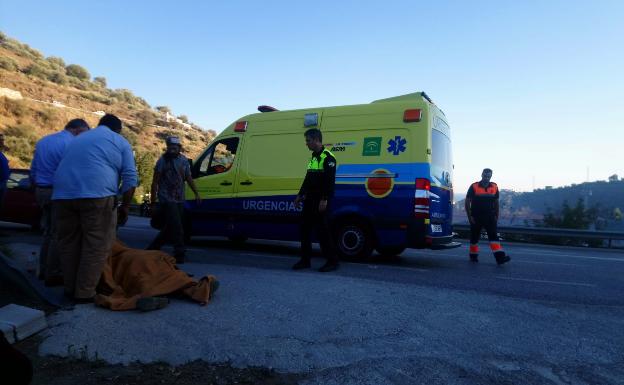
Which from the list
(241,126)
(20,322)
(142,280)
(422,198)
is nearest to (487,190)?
(422,198)

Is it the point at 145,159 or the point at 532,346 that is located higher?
the point at 145,159

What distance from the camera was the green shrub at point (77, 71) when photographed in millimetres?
59094

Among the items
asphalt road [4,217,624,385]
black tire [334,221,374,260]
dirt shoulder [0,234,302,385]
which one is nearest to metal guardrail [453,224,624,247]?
black tire [334,221,374,260]

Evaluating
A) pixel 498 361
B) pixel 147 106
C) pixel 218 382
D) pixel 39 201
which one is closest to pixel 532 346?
pixel 498 361

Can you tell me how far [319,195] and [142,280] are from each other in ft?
8.71

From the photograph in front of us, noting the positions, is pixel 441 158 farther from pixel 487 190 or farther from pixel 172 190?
pixel 172 190

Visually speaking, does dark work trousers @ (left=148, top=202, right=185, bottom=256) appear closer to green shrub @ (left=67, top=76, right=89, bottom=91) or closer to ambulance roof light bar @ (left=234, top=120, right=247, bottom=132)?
ambulance roof light bar @ (left=234, top=120, right=247, bottom=132)

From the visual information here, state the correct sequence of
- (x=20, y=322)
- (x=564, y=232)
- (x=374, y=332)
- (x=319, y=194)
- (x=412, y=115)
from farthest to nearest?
(x=564, y=232)
(x=412, y=115)
(x=319, y=194)
(x=374, y=332)
(x=20, y=322)

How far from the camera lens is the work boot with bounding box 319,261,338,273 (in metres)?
5.99

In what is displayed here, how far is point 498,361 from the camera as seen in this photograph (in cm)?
292

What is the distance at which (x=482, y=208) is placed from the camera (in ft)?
27.8

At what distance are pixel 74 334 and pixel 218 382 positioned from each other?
1244 millimetres

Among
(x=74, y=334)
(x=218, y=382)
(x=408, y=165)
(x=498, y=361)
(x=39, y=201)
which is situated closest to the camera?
(x=218, y=382)

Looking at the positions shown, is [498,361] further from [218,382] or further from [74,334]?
[74,334]
